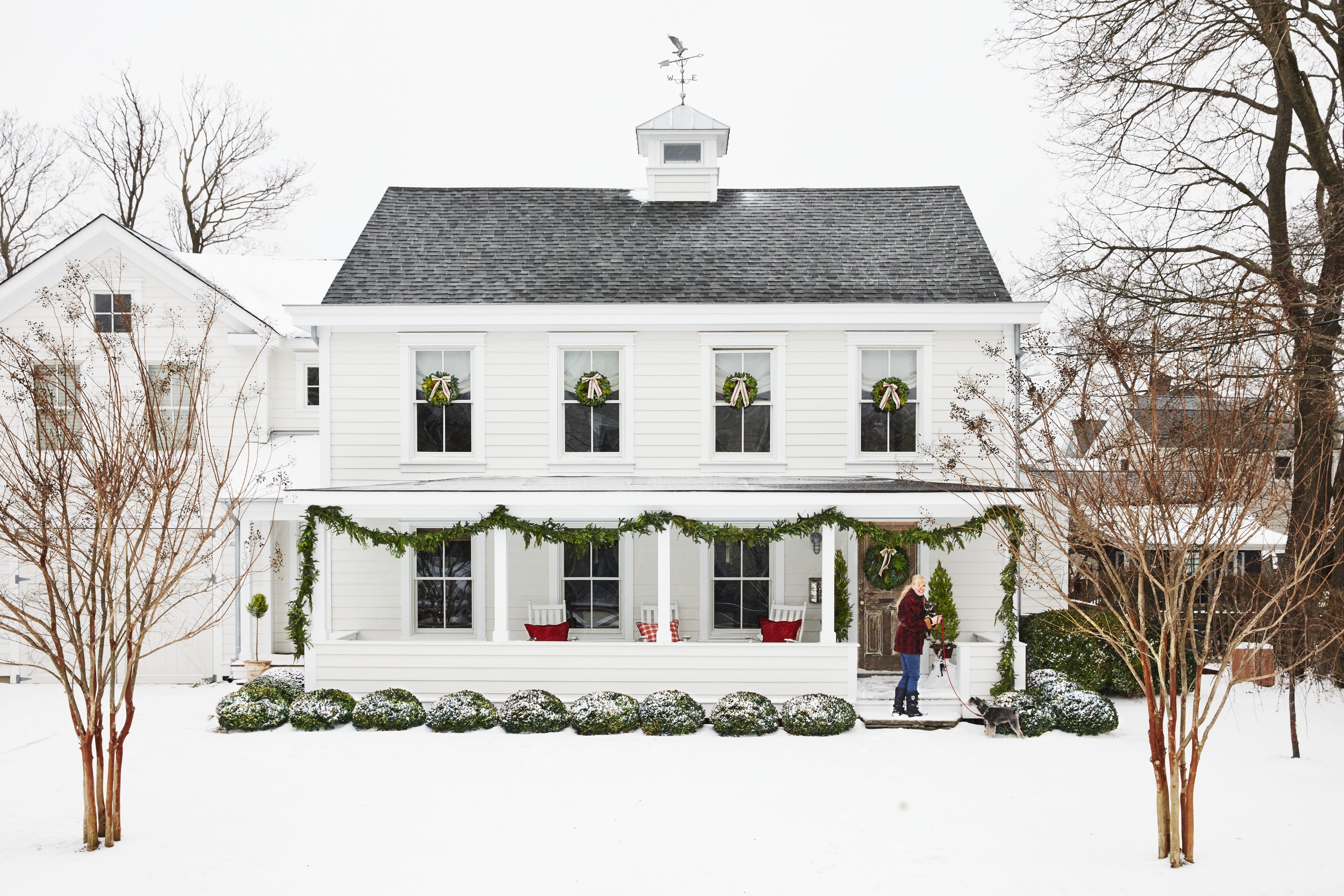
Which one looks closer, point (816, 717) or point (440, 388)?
point (816, 717)

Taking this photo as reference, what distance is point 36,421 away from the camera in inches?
274

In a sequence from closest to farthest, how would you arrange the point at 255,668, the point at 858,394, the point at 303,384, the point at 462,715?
the point at 462,715
the point at 255,668
the point at 858,394
the point at 303,384

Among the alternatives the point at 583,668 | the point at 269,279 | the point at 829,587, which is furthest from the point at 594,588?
the point at 269,279

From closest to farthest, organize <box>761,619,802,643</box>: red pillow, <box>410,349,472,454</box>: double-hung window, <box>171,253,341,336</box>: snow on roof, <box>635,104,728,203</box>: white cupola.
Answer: <box>761,619,802,643</box>: red pillow < <box>410,349,472,454</box>: double-hung window < <box>635,104,728,203</box>: white cupola < <box>171,253,341,336</box>: snow on roof

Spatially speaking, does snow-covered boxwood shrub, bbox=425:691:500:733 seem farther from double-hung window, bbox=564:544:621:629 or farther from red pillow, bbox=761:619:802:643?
red pillow, bbox=761:619:802:643

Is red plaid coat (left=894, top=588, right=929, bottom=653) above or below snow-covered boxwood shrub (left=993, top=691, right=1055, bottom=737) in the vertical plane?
above

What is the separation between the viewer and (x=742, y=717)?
11.0 metres

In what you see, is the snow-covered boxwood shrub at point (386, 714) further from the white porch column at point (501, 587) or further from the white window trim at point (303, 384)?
the white window trim at point (303, 384)

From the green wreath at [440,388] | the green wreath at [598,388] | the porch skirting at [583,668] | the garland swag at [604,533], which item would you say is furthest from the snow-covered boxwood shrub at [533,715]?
the green wreath at [440,388]

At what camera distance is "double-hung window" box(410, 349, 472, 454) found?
14.1 metres

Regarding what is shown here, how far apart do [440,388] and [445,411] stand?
438mm

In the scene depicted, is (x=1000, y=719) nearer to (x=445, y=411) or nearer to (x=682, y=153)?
(x=445, y=411)

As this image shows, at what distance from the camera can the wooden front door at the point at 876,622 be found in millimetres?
13992

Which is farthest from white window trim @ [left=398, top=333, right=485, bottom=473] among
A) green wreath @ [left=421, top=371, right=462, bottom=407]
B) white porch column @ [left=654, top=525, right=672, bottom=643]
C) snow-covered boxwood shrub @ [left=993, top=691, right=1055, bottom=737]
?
snow-covered boxwood shrub @ [left=993, top=691, right=1055, bottom=737]
